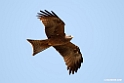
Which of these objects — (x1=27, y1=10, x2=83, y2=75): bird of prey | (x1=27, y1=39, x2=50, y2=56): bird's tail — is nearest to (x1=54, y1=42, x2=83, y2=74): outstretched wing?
(x1=27, y1=10, x2=83, y2=75): bird of prey

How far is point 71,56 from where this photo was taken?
1417 cm

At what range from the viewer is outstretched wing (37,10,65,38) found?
12.8 m

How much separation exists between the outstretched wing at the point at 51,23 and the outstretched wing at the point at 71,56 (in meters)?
0.96

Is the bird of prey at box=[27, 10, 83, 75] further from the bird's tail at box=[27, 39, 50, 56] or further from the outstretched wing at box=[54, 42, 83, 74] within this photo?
the outstretched wing at box=[54, 42, 83, 74]

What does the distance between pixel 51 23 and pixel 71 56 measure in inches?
76.8

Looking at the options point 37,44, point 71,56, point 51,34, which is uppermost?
point 51,34

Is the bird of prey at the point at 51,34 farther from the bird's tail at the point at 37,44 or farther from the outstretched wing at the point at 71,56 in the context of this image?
the outstretched wing at the point at 71,56

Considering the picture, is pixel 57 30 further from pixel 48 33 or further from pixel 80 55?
pixel 80 55

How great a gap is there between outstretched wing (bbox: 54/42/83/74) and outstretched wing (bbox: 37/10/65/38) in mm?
961

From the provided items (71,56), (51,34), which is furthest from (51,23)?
(71,56)

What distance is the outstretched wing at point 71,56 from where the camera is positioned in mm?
A: 13891

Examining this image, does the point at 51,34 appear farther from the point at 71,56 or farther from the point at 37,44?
the point at 71,56

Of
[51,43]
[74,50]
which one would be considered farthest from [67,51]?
[51,43]

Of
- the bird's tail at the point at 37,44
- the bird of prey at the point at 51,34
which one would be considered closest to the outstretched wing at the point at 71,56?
the bird of prey at the point at 51,34
